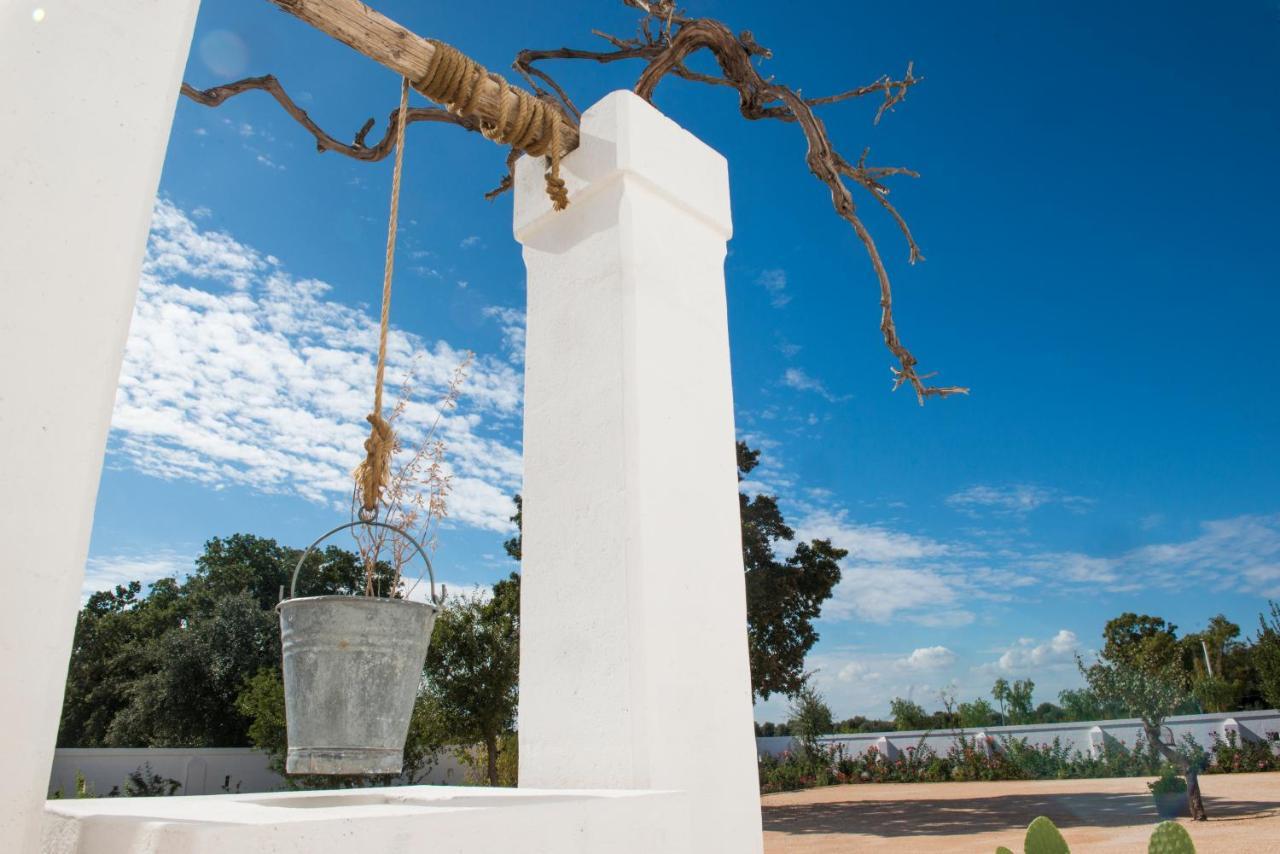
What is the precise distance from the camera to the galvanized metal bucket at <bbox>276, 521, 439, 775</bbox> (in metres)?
1.36

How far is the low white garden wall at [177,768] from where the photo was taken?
14.1 m

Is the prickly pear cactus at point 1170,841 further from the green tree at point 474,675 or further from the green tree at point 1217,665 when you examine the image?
the green tree at point 1217,665

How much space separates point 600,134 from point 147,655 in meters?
19.1

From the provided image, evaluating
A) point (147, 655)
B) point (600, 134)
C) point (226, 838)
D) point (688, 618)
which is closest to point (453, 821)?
point (226, 838)

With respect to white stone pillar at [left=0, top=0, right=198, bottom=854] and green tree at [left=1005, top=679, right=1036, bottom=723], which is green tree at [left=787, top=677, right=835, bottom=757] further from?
white stone pillar at [left=0, top=0, right=198, bottom=854]

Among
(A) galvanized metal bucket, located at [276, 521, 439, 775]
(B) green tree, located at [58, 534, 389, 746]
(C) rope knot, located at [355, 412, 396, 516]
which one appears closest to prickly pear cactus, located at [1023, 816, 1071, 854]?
(A) galvanized metal bucket, located at [276, 521, 439, 775]

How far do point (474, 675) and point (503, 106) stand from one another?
37.5ft

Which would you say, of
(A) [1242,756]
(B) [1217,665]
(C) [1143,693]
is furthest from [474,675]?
(B) [1217,665]

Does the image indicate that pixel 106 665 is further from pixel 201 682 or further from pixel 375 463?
pixel 375 463

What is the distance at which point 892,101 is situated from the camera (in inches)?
120

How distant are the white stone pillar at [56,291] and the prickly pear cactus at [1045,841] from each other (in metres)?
1.85

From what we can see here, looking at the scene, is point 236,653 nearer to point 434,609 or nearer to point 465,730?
point 465,730

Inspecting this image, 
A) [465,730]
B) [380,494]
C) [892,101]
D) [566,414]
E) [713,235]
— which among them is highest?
[892,101]

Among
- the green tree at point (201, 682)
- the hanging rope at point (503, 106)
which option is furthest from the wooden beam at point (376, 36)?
the green tree at point (201, 682)
